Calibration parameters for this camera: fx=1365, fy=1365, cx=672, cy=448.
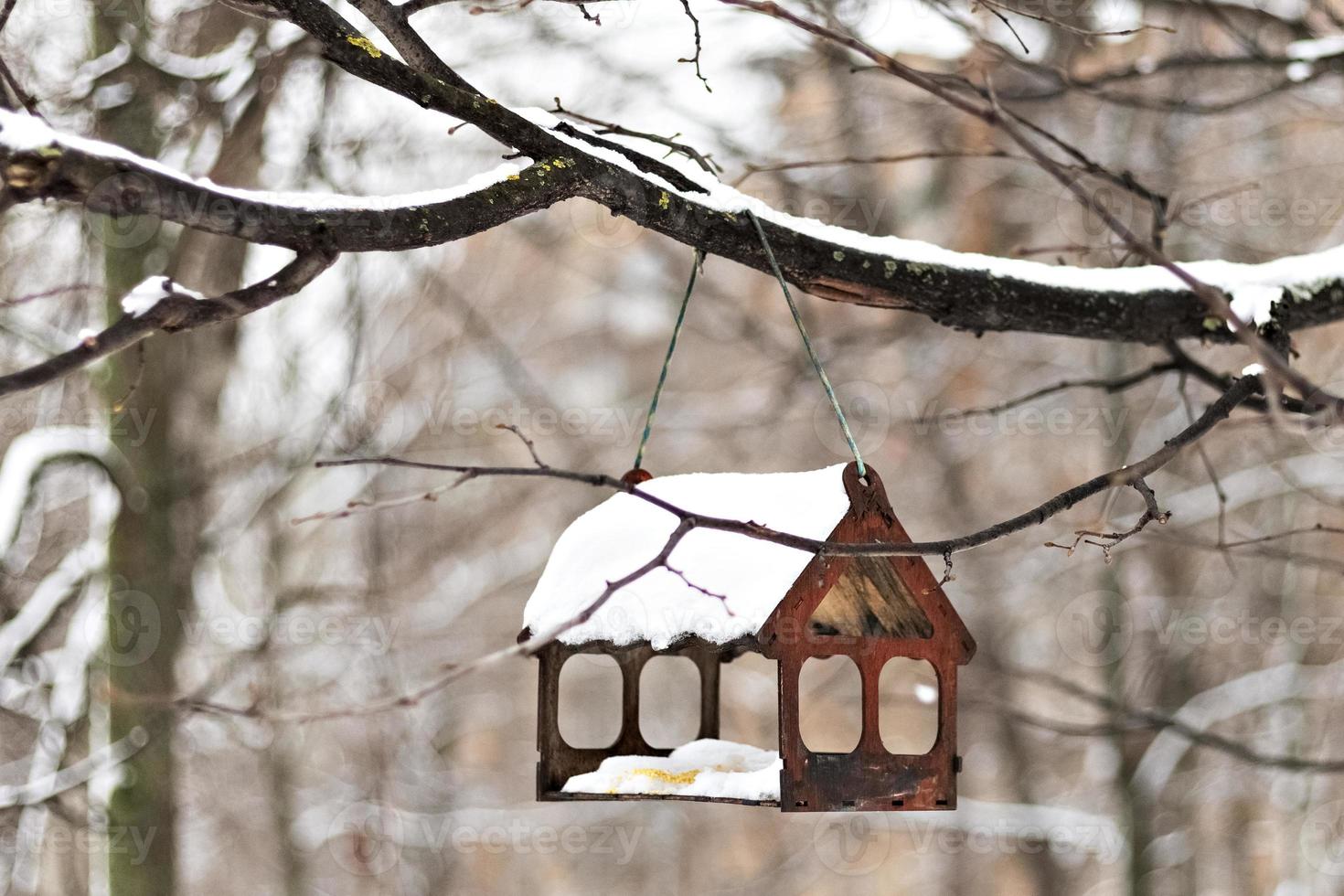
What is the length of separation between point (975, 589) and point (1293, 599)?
6.80 feet

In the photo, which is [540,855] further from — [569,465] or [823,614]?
[823,614]

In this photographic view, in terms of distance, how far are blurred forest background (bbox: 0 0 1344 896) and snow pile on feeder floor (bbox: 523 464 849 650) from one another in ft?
7.78

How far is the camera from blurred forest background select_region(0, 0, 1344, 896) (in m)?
6.44

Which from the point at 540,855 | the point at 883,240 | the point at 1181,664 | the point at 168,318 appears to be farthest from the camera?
the point at 540,855

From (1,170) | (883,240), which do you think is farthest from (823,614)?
(1,170)

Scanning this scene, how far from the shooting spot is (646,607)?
9.46ft

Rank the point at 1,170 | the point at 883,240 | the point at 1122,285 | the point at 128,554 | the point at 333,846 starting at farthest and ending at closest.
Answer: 1. the point at 333,846
2. the point at 128,554
3. the point at 1122,285
4. the point at 883,240
5. the point at 1,170

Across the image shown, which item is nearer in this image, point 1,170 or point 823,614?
point 1,170

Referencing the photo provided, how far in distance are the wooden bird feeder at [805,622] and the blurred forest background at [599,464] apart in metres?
2.27

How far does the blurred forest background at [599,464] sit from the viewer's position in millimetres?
6441

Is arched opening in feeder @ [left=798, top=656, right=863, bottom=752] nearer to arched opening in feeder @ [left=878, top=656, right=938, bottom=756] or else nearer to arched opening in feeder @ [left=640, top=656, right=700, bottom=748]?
arched opening in feeder @ [left=878, top=656, right=938, bottom=756]

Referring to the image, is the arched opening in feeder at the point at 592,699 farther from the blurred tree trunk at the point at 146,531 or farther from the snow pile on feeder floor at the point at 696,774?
the snow pile on feeder floor at the point at 696,774

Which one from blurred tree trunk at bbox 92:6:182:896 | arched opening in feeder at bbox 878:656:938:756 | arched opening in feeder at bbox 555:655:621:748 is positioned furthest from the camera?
arched opening in feeder at bbox 555:655:621:748

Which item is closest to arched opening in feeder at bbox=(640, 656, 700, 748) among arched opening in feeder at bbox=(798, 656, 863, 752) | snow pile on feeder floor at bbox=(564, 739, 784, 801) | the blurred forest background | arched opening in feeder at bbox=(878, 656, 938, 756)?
the blurred forest background
